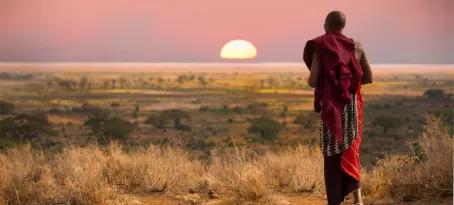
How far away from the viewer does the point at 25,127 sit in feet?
124

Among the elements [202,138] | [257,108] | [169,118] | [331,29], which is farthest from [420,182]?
[257,108]

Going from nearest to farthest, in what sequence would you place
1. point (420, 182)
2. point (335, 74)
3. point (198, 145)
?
point (335, 74), point (420, 182), point (198, 145)

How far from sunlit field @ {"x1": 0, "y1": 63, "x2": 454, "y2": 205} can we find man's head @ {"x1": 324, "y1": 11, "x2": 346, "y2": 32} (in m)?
2.09

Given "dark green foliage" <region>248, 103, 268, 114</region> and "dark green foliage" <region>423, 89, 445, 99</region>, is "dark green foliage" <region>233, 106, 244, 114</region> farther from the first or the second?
"dark green foliage" <region>423, 89, 445, 99</region>

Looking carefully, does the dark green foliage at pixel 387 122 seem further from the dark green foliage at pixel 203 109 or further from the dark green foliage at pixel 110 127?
the dark green foliage at pixel 110 127

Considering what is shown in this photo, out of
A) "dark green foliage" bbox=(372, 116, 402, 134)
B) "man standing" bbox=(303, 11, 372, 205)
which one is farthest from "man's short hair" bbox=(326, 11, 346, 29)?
"dark green foliage" bbox=(372, 116, 402, 134)

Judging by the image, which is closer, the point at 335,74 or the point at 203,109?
the point at 335,74

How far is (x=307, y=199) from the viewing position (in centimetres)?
789

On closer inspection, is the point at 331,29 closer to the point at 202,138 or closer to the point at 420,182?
the point at 420,182

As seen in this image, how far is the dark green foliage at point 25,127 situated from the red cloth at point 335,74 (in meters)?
32.1

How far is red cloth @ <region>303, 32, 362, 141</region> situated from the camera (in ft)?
18.9

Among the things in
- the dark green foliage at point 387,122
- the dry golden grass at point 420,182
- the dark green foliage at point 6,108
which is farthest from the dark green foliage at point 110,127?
the dry golden grass at point 420,182

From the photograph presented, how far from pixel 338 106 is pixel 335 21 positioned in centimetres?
75

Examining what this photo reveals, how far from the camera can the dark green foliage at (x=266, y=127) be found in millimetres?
40781
